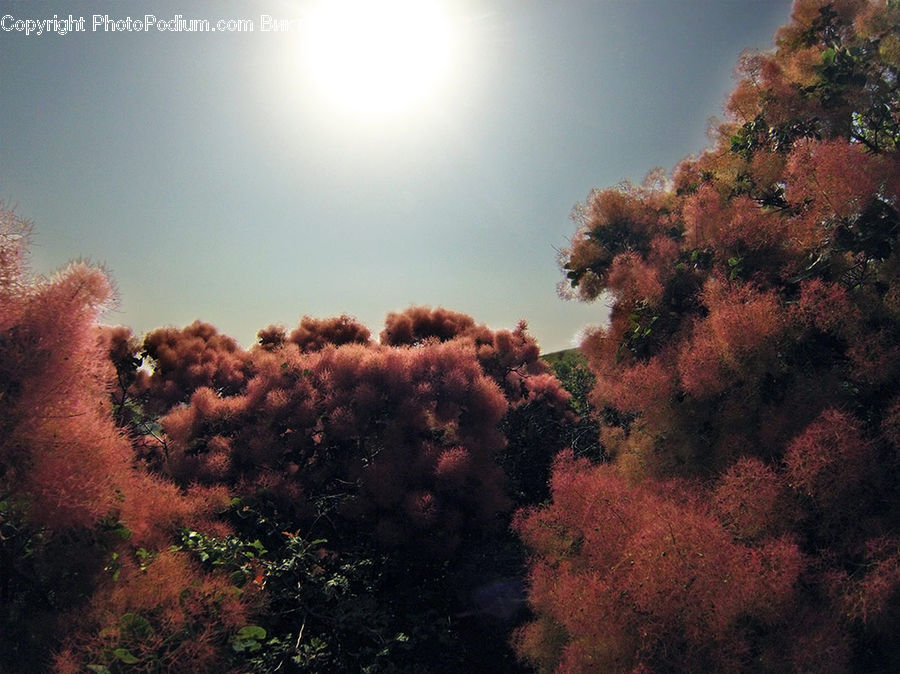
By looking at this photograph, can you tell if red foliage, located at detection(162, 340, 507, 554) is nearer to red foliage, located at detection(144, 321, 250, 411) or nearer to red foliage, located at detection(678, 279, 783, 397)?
red foliage, located at detection(144, 321, 250, 411)

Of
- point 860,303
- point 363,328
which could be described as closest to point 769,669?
point 860,303

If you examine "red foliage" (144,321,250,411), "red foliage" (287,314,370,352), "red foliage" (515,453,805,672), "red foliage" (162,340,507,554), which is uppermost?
"red foliage" (287,314,370,352)

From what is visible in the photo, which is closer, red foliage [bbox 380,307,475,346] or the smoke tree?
the smoke tree

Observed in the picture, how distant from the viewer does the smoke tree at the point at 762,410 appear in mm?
2826

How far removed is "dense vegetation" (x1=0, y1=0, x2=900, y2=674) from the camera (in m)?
2.88

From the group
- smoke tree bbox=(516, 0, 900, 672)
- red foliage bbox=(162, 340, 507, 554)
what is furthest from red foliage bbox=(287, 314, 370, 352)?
smoke tree bbox=(516, 0, 900, 672)

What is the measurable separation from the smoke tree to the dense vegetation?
19 millimetres

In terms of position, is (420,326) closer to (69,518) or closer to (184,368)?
(184,368)

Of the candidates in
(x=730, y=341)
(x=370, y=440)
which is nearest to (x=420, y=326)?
(x=370, y=440)

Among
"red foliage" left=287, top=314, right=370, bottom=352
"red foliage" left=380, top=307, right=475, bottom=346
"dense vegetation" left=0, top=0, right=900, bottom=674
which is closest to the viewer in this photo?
"dense vegetation" left=0, top=0, right=900, bottom=674

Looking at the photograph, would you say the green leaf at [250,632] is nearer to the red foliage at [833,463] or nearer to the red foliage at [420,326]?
the red foliage at [833,463]

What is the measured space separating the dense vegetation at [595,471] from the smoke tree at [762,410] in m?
0.02

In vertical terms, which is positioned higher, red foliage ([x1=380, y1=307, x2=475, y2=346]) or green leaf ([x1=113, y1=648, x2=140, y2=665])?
red foliage ([x1=380, y1=307, x2=475, y2=346])

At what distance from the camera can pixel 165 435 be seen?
259 inches
